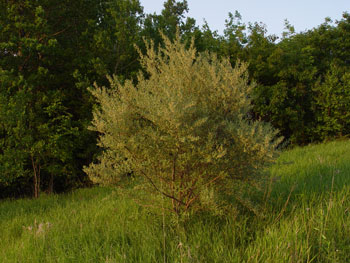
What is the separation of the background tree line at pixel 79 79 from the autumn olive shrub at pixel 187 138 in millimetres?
1386

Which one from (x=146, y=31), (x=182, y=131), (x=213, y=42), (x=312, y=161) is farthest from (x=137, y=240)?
(x=213, y=42)

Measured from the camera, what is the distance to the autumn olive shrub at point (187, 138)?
2.73m

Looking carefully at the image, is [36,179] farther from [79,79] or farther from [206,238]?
[206,238]

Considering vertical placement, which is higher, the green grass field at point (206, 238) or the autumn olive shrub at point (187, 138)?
the autumn olive shrub at point (187, 138)

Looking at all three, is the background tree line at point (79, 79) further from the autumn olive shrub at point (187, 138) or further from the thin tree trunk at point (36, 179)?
the autumn olive shrub at point (187, 138)

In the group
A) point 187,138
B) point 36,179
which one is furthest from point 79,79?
point 187,138

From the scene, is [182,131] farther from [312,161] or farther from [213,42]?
[213,42]

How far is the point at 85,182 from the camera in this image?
30.3ft

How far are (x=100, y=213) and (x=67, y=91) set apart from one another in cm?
583

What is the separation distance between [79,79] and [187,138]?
620 centimetres

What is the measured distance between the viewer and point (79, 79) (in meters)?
7.93

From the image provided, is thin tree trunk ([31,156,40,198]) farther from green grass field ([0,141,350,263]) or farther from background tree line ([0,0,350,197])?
green grass field ([0,141,350,263])

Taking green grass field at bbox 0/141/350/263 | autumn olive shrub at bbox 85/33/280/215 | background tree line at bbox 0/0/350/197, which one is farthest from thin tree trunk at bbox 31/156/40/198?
autumn olive shrub at bbox 85/33/280/215

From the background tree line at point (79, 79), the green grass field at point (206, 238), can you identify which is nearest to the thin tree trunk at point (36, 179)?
the background tree line at point (79, 79)
